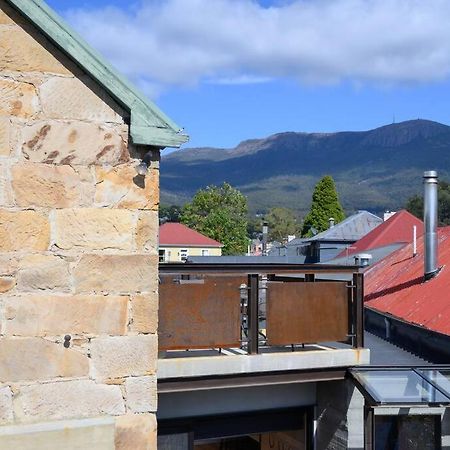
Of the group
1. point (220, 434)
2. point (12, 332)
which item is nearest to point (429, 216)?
point (220, 434)

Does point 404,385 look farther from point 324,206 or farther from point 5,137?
point 324,206

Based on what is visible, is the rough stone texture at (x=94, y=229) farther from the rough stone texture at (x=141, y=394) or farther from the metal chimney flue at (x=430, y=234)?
the metal chimney flue at (x=430, y=234)

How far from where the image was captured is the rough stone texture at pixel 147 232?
451 cm

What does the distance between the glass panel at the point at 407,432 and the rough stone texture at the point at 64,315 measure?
3804 mm

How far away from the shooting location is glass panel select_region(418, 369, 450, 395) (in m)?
6.44

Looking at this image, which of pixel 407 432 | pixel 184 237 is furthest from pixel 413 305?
pixel 184 237

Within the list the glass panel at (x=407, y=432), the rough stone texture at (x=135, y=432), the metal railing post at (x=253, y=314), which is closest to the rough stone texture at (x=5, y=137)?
the rough stone texture at (x=135, y=432)

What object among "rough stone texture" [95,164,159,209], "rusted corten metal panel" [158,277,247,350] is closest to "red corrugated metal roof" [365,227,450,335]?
"rusted corten metal panel" [158,277,247,350]

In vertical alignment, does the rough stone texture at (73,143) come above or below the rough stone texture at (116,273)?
above

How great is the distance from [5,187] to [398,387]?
13.4 ft

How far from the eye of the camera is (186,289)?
615 cm

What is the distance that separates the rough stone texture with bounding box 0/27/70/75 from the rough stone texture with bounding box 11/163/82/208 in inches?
23.6

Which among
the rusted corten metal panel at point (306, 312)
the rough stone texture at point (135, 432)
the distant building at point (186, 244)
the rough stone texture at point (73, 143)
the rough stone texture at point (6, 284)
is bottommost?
the distant building at point (186, 244)

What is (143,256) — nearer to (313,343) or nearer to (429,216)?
(313,343)
